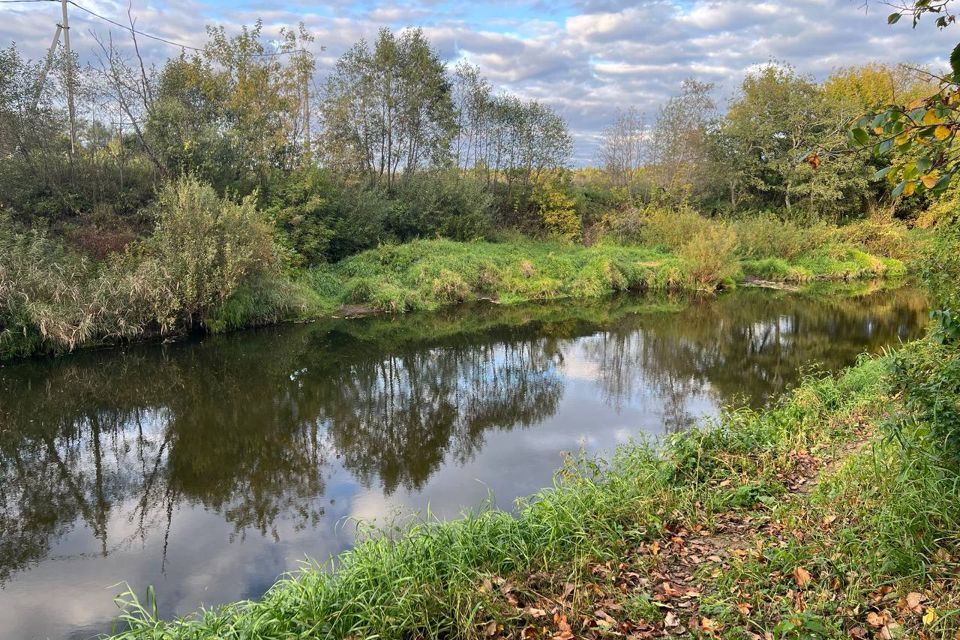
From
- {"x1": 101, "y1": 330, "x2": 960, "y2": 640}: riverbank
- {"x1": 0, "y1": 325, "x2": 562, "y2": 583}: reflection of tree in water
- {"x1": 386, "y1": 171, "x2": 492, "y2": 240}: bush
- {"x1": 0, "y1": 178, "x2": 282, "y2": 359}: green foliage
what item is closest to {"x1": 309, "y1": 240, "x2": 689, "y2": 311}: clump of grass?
{"x1": 386, "y1": 171, "x2": 492, "y2": 240}: bush

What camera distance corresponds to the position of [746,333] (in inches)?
588

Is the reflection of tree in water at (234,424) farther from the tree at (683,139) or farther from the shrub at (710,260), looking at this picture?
the tree at (683,139)

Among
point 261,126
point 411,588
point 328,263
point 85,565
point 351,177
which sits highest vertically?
point 261,126

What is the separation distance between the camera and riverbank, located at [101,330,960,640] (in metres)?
3.56

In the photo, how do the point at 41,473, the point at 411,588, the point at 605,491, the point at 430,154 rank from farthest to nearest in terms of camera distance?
the point at 430,154
the point at 41,473
the point at 605,491
the point at 411,588

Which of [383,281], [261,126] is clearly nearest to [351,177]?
[261,126]

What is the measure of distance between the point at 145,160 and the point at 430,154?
1035 cm

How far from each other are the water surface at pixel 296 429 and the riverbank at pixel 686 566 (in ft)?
2.39

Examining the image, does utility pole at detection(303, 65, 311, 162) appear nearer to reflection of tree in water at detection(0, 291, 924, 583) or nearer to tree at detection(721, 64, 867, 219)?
reflection of tree in water at detection(0, 291, 924, 583)

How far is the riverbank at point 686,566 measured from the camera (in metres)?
3.56

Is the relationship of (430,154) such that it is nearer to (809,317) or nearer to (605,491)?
(809,317)

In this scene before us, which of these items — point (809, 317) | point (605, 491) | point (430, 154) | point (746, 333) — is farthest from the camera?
point (430, 154)

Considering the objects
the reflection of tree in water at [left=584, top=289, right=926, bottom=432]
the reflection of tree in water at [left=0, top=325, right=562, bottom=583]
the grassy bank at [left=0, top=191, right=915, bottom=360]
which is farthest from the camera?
the grassy bank at [left=0, top=191, right=915, bottom=360]

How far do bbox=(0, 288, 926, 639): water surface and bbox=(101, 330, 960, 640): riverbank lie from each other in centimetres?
73
